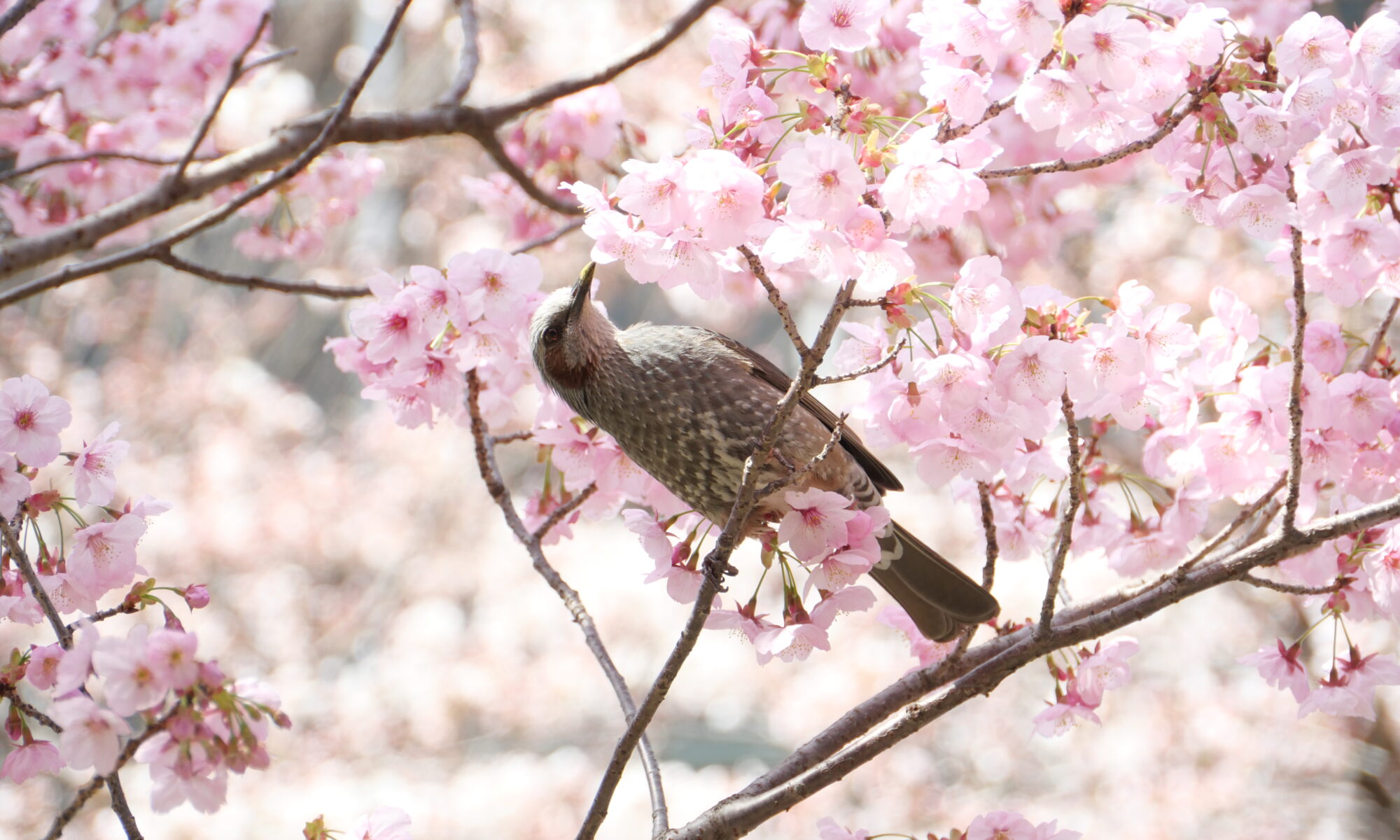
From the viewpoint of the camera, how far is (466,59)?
2.60m

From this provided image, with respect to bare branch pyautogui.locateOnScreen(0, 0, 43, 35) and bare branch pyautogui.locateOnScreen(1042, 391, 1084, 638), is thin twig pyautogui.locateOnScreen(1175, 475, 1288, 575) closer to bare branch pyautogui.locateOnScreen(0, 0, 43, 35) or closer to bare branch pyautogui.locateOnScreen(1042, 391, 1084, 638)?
bare branch pyautogui.locateOnScreen(1042, 391, 1084, 638)

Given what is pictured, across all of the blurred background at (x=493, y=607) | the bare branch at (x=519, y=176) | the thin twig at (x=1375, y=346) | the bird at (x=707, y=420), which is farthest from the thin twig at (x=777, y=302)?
the blurred background at (x=493, y=607)

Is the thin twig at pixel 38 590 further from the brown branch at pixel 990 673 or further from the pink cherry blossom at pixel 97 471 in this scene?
the brown branch at pixel 990 673

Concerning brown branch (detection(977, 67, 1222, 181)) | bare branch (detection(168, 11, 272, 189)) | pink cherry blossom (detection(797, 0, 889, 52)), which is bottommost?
brown branch (detection(977, 67, 1222, 181))

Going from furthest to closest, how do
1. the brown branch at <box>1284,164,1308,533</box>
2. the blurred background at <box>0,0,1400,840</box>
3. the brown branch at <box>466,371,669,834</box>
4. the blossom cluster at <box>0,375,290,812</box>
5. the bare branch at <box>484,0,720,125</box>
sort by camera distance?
the blurred background at <box>0,0,1400,840</box>
the bare branch at <box>484,0,720,125</box>
the brown branch at <box>466,371,669,834</box>
the brown branch at <box>1284,164,1308,533</box>
the blossom cluster at <box>0,375,290,812</box>

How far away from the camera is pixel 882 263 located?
1177mm

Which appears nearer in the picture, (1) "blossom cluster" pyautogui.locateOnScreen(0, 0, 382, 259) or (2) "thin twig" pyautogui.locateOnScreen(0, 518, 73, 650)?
(2) "thin twig" pyautogui.locateOnScreen(0, 518, 73, 650)

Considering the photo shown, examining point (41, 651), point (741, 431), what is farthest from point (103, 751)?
point (741, 431)

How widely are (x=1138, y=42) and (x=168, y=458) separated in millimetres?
8381

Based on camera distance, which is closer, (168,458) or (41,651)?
(41,651)

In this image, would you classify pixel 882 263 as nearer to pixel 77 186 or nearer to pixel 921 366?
pixel 921 366

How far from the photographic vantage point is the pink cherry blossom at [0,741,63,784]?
132 cm

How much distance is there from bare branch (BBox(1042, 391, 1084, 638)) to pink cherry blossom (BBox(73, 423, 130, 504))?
125 cm

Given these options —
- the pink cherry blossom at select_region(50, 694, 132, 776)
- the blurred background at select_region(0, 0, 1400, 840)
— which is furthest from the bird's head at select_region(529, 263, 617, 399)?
the blurred background at select_region(0, 0, 1400, 840)
